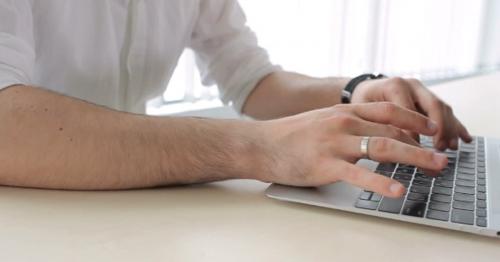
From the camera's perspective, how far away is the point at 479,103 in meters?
1.39

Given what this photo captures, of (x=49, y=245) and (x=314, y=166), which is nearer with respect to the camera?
(x=49, y=245)

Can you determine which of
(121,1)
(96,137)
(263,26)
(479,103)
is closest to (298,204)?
(96,137)

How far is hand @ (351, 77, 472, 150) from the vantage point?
0.91 metres

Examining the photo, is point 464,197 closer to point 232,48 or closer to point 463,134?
point 463,134

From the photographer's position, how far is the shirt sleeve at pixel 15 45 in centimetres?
75

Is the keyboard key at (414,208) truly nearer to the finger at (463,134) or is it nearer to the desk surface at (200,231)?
the desk surface at (200,231)

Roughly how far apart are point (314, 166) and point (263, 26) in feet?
4.06

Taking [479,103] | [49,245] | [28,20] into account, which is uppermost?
[28,20]

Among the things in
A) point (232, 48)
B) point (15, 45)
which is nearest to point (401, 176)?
point (15, 45)

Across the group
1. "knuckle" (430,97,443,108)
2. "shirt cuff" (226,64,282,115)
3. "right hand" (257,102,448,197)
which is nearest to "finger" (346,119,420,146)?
"right hand" (257,102,448,197)

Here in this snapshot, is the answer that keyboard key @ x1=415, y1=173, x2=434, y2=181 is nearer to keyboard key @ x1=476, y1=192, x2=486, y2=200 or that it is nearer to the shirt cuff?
keyboard key @ x1=476, y1=192, x2=486, y2=200

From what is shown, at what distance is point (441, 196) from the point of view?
68cm

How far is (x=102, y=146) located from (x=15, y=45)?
0.19m

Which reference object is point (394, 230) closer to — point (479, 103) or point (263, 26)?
point (479, 103)
